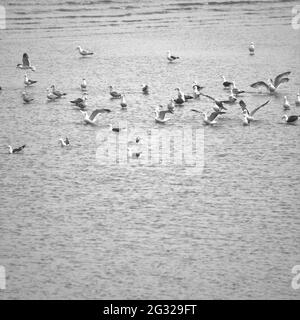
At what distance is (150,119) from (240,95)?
11.0 feet

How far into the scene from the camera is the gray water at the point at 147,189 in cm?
1767

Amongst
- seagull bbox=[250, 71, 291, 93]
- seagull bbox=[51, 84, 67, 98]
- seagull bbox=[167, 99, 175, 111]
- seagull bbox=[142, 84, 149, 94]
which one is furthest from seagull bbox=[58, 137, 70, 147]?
seagull bbox=[250, 71, 291, 93]

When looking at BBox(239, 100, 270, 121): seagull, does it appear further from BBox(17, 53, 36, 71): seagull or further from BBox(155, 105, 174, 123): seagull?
BBox(17, 53, 36, 71): seagull

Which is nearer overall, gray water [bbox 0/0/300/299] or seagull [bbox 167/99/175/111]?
gray water [bbox 0/0/300/299]

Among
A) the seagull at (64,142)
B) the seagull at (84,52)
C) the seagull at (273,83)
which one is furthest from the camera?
the seagull at (84,52)

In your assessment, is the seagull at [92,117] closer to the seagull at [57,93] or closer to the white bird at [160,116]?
the white bird at [160,116]

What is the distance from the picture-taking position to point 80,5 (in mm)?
43594

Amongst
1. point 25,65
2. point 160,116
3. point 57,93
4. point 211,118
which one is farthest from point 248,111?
point 25,65

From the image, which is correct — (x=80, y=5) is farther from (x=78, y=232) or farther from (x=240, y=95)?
(x=78, y=232)

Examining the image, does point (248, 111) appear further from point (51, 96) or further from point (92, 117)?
point (51, 96)

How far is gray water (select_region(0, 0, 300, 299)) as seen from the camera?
1767cm

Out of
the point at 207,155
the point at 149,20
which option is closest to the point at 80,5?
the point at 149,20

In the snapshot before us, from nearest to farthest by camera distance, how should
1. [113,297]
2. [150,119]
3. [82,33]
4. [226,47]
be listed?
[113,297] → [150,119] → [226,47] → [82,33]

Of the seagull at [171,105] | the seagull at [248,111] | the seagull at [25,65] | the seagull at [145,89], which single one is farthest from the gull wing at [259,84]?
the seagull at [25,65]
